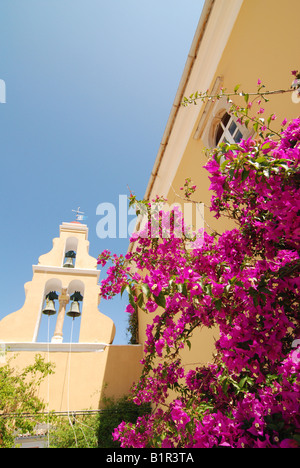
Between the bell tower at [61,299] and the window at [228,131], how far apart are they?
534 cm

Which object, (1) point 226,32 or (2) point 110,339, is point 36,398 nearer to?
(2) point 110,339

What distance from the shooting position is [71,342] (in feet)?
21.1

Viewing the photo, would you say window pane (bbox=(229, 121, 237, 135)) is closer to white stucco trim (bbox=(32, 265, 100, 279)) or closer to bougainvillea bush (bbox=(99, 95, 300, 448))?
bougainvillea bush (bbox=(99, 95, 300, 448))

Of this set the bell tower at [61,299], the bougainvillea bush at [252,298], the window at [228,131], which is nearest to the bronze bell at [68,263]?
the bell tower at [61,299]

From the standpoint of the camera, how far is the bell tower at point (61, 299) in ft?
21.0

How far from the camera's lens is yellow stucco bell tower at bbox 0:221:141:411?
588 cm

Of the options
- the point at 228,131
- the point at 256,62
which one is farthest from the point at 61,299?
the point at 256,62

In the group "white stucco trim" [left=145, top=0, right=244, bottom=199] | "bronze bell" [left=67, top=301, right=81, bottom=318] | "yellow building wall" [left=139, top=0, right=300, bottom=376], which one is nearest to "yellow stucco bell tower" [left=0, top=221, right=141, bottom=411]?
"bronze bell" [left=67, top=301, right=81, bottom=318]

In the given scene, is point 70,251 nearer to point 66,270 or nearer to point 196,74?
point 66,270

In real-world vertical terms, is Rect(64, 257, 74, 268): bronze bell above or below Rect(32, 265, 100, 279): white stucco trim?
above

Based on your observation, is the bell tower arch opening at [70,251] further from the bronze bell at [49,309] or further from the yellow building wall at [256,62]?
the yellow building wall at [256,62]

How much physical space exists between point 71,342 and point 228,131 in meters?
5.92

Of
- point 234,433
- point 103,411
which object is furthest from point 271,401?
point 103,411

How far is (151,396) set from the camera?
259 cm
